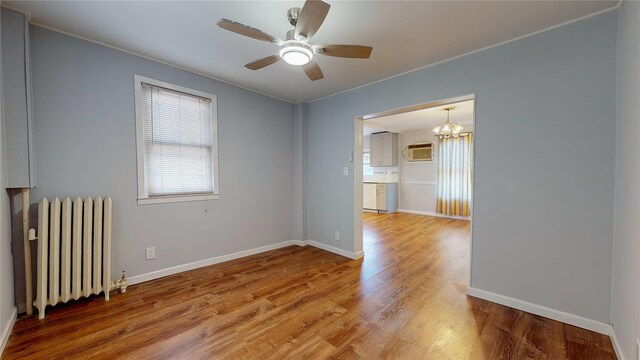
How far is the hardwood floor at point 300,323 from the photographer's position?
1.64 metres

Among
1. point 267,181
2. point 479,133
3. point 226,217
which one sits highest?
point 479,133

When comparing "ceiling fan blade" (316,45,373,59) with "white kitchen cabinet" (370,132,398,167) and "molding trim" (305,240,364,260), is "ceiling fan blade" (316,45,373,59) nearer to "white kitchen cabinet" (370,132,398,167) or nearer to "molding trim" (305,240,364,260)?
"molding trim" (305,240,364,260)

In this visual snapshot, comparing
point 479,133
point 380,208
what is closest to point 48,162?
point 479,133

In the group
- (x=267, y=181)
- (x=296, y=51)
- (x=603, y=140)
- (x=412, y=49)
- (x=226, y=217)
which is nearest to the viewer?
(x=296, y=51)

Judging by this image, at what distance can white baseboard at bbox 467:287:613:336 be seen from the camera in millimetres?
1823

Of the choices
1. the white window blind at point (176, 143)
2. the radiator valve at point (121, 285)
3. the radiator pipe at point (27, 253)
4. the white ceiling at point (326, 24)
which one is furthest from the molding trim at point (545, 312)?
the radiator pipe at point (27, 253)

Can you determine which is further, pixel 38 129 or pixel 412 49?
pixel 412 49

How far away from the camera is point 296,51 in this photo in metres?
1.67

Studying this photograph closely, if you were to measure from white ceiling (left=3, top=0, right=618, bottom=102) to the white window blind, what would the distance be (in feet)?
1.50

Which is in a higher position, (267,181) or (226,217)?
(267,181)

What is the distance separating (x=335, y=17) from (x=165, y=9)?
4.15ft

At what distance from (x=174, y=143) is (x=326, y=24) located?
A: 2123 mm

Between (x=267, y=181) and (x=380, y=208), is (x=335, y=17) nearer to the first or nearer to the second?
(x=267, y=181)

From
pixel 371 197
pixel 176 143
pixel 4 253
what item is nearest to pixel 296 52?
pixel 176 143
